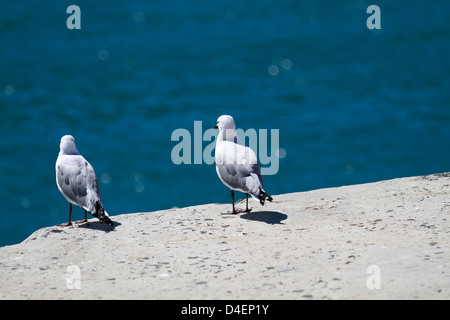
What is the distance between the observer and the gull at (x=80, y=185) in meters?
8.28

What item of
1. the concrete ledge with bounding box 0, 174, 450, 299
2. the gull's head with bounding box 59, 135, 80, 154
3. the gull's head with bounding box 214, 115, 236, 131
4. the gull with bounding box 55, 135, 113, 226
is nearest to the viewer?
the concrete ledge with bounding box 0, 174, 450, 299

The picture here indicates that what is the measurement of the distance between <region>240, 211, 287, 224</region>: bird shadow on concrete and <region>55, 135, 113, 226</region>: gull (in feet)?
5.62

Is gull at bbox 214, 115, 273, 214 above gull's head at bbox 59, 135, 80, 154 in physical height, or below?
below

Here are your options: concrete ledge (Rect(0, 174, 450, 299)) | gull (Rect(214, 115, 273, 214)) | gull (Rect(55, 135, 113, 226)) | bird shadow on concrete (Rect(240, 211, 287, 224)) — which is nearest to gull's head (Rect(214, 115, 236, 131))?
gull (Rect(214, 115, 273, 214))

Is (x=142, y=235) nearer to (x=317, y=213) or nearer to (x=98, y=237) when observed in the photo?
(x=98, y=237)

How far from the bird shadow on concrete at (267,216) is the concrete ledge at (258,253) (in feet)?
0.04

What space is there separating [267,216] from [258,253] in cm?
139

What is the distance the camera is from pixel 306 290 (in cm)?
594

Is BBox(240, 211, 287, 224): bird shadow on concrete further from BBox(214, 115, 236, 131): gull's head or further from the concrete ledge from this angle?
BBox(214, 115, 236, 131): gull's head

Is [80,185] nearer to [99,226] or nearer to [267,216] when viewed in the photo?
[99,226]

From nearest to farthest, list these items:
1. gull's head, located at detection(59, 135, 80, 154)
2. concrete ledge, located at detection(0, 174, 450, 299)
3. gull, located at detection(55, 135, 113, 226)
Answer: concrete ledge, located at detection(0, 174, 450, 299) → gull, located at detection(55, 135, 113, 226) → gull's head, located at detection(59, 135, 80, 154)

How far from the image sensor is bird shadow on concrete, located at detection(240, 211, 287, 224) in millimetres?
8281

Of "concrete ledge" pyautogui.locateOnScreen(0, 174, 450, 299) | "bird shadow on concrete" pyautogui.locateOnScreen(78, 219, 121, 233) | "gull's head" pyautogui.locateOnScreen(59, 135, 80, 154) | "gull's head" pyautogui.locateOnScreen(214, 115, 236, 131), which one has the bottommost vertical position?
"concrete ledge" pyautogui.locateOnScreen(0, 174, 450, 299)
